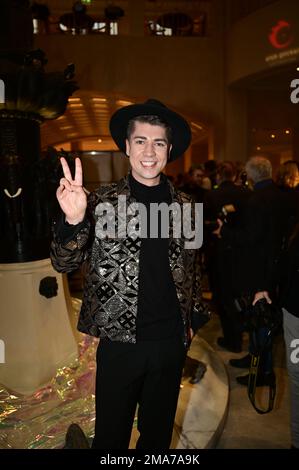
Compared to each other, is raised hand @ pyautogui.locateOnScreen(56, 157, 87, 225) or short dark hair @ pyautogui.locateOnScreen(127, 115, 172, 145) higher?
short dark hair @ pyautogui.locateOnScreen(127, 115, 172, 145)

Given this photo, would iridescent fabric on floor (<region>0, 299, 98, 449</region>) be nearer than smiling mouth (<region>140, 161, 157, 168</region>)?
No

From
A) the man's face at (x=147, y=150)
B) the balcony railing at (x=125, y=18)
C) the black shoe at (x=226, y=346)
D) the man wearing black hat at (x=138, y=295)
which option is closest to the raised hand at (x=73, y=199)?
the man wearing black hat at (x=138, y=295)

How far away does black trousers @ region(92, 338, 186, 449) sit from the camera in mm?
1523

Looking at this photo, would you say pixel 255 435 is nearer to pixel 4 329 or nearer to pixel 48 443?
pixel 48 443

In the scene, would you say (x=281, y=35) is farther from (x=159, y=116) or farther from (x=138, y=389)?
(x=138, y=389)

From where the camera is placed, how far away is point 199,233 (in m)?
1.72

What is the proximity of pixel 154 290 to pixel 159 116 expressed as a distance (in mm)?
653

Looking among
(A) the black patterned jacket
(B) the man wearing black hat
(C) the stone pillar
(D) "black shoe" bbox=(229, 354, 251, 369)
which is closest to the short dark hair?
(B) the man wearing black hat

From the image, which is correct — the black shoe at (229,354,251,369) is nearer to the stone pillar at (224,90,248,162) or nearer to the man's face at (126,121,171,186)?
the man's face at (126,121,171,186)

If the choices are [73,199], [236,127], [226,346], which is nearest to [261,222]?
[226,346]

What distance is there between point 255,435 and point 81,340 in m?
1.46

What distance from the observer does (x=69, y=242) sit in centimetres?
137
